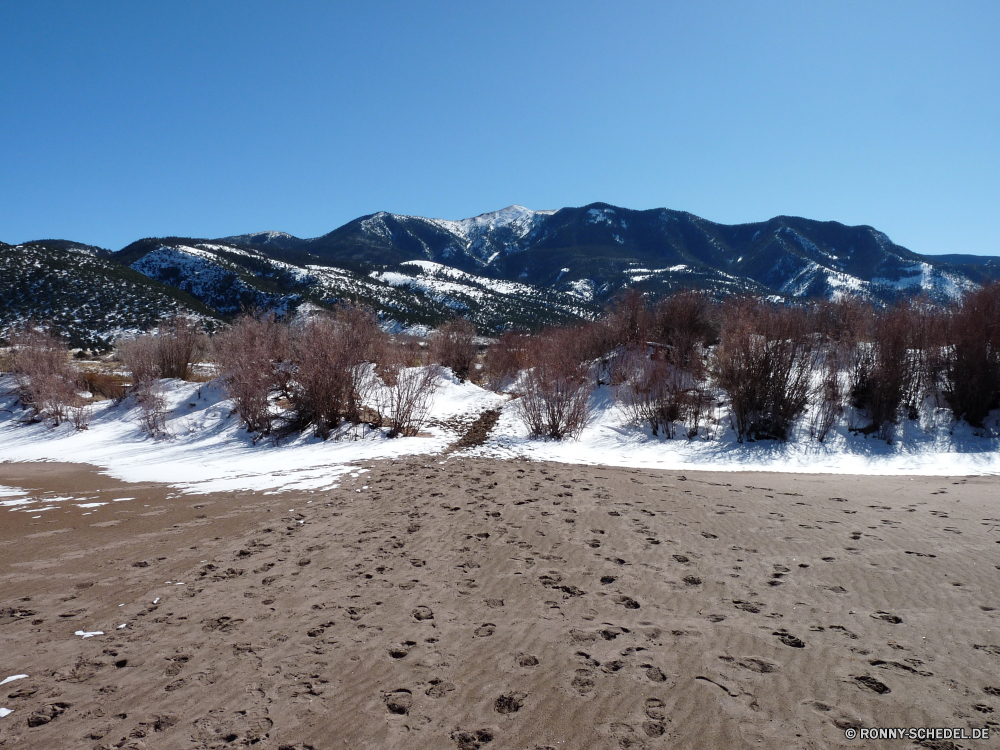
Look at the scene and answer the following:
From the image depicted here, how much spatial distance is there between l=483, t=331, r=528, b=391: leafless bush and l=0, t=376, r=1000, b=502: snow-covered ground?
21.8 feet

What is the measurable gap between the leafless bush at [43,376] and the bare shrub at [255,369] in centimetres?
450

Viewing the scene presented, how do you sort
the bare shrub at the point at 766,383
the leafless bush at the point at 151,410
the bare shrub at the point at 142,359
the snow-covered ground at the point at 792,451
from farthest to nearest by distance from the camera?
the bare shrub at the point at 142,359 → the leafless bush at the point at 151,410 → the bare shrub at the point at 766,383 → the snow-covered ground at the point at 792,451

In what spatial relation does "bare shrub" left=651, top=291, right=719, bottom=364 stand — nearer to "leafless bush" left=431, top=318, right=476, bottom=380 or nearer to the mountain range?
the mountain range

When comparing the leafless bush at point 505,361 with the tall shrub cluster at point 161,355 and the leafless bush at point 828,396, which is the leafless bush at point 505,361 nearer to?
the leafless bush at point 828,396

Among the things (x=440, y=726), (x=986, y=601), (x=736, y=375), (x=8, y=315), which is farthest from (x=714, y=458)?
(x=8, y=315)

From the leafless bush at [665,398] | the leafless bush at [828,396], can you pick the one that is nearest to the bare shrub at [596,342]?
the leafless bush at [665,398]

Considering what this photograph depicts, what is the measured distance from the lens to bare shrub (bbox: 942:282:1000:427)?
11.8m

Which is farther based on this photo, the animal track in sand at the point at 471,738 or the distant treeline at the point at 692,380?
the distant treeline at the point at 692,380

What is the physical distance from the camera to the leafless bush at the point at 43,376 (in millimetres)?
14492

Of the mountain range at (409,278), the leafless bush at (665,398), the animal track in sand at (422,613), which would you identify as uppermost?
the mountain range at (409,278)

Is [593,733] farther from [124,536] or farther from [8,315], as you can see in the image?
[8,315]

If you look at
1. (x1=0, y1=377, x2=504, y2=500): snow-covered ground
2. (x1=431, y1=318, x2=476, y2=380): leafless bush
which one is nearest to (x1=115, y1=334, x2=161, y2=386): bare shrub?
(x1=0, y1=377, x2=504, y2=500): snow-covered ground

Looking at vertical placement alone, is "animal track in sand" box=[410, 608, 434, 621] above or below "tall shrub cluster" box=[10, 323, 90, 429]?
below

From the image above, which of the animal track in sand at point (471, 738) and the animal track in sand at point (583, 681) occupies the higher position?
the animal track in sand at point (471, 738)
